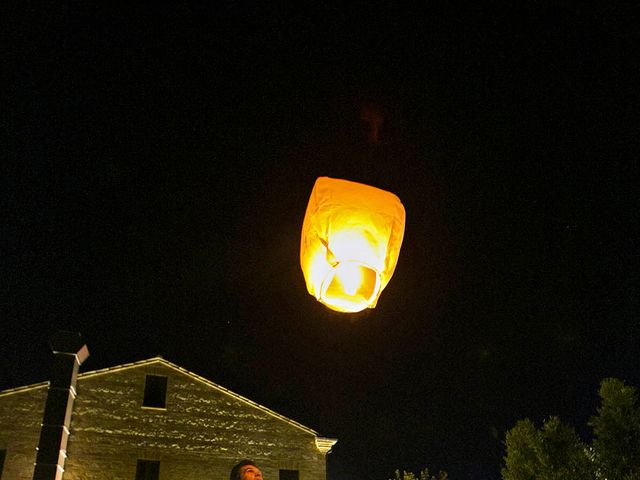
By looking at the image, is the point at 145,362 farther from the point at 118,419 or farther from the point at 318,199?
the point at 318,199

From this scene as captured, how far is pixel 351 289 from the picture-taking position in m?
4.01

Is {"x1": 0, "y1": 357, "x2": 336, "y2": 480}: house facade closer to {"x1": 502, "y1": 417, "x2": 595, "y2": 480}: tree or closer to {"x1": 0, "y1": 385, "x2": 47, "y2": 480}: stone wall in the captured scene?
{"x1": 0, "y1": 385, "x2": 47, "y2": 480}: stone wall

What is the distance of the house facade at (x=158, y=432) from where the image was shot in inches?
651

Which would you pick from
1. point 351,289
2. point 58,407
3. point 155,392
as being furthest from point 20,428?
point 351,289

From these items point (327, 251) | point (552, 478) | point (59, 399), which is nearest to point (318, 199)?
point (327, 251)

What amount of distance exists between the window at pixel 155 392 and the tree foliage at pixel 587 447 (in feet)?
33.9

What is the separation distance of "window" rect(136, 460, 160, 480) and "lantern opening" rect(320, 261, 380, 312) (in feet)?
50.3

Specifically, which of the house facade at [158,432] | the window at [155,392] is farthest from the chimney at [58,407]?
the window at [155,392]

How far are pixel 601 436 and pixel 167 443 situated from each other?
1168cm

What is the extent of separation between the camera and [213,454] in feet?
59.6

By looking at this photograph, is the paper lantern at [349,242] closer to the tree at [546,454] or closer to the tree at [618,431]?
the tree at [618,431]

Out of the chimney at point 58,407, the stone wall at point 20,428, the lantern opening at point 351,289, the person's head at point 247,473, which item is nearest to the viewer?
the lantern opening at point 351,289

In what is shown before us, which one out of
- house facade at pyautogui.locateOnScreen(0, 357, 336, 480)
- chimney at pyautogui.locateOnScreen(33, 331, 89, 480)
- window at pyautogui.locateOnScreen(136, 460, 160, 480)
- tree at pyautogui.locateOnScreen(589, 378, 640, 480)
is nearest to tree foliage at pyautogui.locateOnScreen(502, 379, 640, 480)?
tree at pyautogui.locateOnScreen(589, 378, 640, 480)

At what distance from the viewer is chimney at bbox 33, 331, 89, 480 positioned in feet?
34.3
